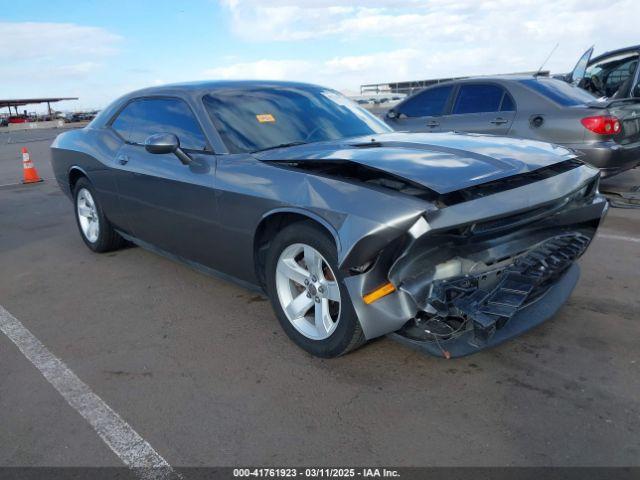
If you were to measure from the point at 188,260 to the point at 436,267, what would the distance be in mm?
2102

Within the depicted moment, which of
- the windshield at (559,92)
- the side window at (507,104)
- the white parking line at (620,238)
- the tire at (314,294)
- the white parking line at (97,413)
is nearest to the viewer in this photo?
the white parking line at (97,413)

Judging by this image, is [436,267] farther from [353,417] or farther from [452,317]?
[353,417]

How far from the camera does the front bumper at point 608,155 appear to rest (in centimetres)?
596

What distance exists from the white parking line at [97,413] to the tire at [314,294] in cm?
101

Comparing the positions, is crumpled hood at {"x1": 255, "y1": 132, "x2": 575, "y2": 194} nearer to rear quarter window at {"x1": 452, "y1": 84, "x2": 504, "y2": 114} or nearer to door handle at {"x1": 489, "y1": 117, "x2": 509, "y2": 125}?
door handle at {"x1": 489, "y1": 117, "x2": 509, "y2": 125}

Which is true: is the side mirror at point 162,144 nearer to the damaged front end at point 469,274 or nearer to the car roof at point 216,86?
the car roof at point 216,86

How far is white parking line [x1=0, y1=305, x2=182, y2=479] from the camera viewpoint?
2225mm

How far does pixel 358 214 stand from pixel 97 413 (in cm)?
160

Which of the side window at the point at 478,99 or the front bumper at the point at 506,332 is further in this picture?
the side window at the point at 478,99

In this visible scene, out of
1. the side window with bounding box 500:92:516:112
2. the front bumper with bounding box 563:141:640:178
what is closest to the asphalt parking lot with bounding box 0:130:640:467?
the front bumper with bounding box 563:141:640:178

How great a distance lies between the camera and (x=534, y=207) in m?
2.70

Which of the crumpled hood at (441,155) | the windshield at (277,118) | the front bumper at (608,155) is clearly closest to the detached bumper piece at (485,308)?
the crumpled hood at (441,155)

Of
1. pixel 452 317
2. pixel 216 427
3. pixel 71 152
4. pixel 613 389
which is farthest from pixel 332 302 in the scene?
pixel 71 152

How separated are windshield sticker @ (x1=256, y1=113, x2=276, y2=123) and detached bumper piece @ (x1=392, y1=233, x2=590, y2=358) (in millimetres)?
1795
